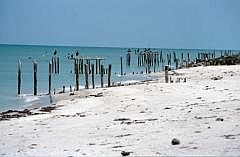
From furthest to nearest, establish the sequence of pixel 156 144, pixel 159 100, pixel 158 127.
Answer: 1. pixel 159 100
2. pixel 158 127
3. pixel 156 144

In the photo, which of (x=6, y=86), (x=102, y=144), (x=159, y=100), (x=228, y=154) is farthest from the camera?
(x=6, y=86)

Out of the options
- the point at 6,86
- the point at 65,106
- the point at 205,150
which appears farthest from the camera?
the point at 6,86

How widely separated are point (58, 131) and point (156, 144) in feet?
16.2

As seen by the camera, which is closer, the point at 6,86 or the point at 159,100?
the point at 159,100

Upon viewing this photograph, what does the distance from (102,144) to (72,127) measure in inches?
161

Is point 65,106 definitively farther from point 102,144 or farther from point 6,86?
point 6,86

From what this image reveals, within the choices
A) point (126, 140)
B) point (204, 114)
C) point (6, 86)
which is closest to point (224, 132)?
point (126, 140)

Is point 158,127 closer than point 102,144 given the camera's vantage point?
No

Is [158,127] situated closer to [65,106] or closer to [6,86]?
[65,106]

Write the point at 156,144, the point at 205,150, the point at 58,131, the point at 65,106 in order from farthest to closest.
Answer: the point at 65,106 < the point at 58,131 < the point at 156,144 < the point at 205,150

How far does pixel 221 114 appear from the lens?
14.1 metres

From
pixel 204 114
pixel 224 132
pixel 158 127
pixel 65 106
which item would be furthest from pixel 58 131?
pixel 65 106

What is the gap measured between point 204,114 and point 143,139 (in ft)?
12.7

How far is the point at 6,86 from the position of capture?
45438 millimetres
